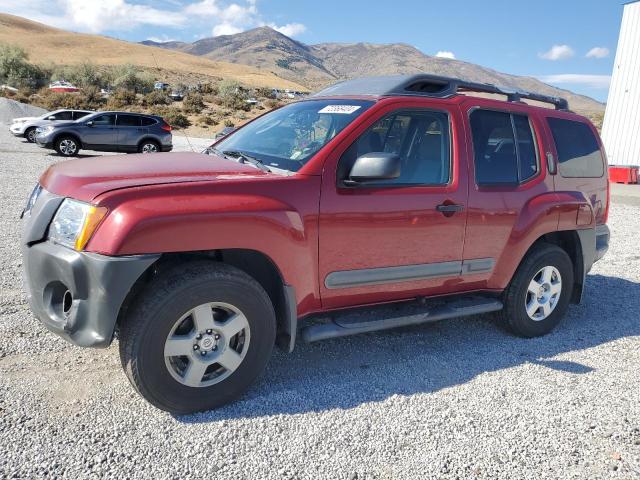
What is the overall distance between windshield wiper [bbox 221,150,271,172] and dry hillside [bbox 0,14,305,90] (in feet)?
294

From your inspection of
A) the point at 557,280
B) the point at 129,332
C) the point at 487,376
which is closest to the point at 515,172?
the point at 557,280

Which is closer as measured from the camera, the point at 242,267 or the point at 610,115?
the point at 242,267

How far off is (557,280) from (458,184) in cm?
158

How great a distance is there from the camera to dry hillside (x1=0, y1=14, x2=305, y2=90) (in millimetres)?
93000

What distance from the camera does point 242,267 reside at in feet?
11.2

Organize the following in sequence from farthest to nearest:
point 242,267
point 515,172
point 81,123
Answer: point 81,123, point 515,172, point 242,267

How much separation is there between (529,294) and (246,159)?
269cm

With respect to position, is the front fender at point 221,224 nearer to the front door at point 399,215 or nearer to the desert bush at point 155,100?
the front door at point 399,215

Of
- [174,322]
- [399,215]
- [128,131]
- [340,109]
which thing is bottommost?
[174,322]

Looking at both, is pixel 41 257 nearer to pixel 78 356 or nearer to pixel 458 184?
pixel 78 356

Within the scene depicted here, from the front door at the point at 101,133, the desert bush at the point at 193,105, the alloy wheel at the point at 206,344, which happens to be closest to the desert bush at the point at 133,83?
the desert bush at the point at 193,105

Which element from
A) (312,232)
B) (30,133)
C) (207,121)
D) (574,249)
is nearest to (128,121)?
(30,133)

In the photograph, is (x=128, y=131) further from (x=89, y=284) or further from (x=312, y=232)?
(x=89, y=284)

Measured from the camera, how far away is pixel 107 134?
18.0 metres
